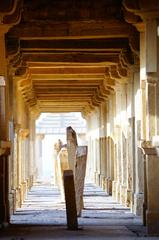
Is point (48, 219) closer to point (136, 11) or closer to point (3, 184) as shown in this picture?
point (3, 184)

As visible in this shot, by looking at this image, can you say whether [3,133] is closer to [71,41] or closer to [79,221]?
[79,221]

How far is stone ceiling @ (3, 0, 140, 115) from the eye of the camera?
1473cm

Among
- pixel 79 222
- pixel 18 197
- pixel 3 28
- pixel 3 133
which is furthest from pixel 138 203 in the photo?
pixel 3 28

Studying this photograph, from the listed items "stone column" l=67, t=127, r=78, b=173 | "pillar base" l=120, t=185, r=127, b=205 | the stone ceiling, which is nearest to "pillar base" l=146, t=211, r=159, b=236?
the stone ceiling

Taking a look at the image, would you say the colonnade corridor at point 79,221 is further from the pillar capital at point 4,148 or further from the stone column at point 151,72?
the stone column at point 151,72

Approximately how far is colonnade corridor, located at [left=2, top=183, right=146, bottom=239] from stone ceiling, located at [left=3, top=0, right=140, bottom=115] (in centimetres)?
326

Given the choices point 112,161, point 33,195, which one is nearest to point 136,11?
point 112,161

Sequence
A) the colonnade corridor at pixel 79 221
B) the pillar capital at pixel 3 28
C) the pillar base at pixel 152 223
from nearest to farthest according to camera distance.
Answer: the colonnade corridor at pixel 79 221, the pillar base at pixel 152 223, the pillar capital at pixel 3 28

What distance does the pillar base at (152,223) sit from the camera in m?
12.6

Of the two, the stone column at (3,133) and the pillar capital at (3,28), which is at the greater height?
the pillar capital at (3,28)

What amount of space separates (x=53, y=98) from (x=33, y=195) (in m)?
4.69

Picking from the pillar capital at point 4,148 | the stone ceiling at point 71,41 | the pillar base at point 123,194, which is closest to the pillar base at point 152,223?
the pillar capital at point 4,148

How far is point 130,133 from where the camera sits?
57.3ft

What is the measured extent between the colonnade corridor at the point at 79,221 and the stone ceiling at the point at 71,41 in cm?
326
